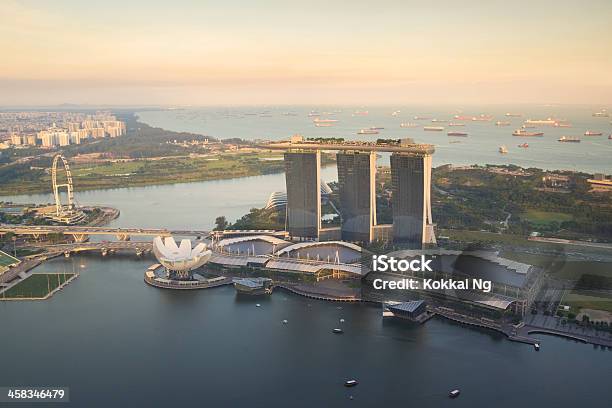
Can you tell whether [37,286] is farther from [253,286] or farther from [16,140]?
[16,140]

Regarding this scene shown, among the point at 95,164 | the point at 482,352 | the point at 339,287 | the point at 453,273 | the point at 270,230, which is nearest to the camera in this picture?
the point at 482,352

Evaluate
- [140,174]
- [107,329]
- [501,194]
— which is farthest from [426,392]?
[140,174]

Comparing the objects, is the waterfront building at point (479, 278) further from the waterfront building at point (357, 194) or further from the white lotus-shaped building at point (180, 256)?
the white lotus-shaped building at point (180, 256)

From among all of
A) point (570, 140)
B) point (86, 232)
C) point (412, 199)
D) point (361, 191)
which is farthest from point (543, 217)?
point (570, 140)

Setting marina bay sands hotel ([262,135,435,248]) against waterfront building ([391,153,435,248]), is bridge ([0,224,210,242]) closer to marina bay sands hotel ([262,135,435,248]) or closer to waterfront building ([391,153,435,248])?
marina bay sands hotel ([262,135,435,248])

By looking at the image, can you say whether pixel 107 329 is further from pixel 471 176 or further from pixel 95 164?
pixel 95 164

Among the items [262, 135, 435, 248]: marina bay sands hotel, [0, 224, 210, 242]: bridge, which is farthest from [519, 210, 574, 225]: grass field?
[0, 224, 210, 242]: bridge
